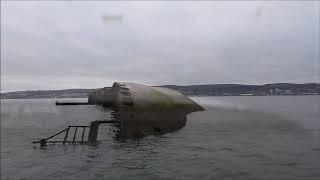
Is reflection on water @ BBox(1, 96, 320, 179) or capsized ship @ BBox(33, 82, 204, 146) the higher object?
capsized ship @ BBox(33, 82, 204, 146)

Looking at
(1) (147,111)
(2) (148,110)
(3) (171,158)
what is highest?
(2) (148,110)

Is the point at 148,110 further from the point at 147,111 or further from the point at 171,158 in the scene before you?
the point at 171,158

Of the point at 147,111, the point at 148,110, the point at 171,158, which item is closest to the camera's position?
the point at 171,158

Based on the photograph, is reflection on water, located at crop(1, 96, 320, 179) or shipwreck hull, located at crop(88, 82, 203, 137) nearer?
reflection on water, located at crop(1, 96, 320, 179)

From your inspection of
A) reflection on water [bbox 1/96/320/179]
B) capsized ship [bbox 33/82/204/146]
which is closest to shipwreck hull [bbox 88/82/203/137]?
capsized ship [bbox 33/82/204/146]

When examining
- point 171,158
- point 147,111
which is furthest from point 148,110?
point 171,158

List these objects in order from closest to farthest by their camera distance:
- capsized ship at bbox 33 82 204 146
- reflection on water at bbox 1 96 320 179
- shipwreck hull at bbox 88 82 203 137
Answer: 1. reflection on water at bbox 1 96 320 179
2. capsized ship at bbox 33 82 204 146
3. shipwreck hull at bbox 88 82 203 137

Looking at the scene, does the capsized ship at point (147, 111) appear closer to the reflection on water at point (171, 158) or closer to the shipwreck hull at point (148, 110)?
the shipwreck hull at point (148, 110)

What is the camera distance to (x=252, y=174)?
94.0ft

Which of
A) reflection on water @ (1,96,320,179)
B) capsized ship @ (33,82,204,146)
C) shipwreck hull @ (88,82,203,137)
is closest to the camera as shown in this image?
reflection on water @ (1,96,320,179)

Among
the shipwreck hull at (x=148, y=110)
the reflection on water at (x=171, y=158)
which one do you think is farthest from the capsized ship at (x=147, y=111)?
the reflection on water at (x=171, y=158)

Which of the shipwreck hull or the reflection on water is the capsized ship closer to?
the shipwreck hull

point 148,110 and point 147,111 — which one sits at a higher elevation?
point 148,110

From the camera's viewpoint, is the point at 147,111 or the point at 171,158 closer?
the point at 171,158
